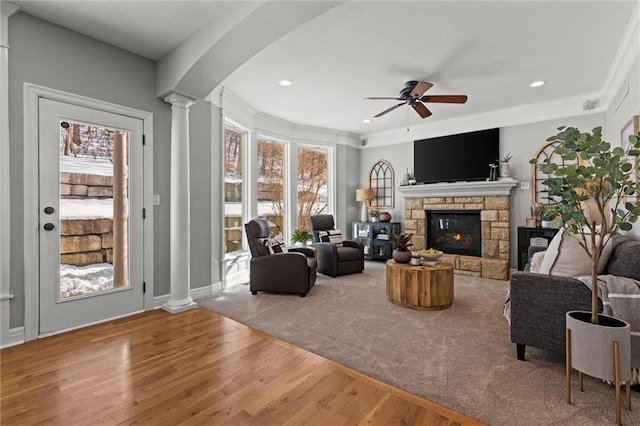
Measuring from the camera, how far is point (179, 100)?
11.2 feet

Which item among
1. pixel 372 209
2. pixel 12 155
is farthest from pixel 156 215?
pixel 372 209

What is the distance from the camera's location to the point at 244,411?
5.71 feet

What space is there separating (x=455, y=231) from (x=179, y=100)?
4.87m

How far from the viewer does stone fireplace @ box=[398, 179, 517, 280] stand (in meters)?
5.12

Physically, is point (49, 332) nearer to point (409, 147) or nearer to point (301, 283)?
point (301, 283)

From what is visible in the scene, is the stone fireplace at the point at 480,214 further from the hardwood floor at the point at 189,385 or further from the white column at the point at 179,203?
the white column at the point at 179,203

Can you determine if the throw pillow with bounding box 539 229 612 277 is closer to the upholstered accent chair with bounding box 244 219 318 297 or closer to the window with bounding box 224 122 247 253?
Answer: the upholstered accent chair with bounding box 244 219 318 297

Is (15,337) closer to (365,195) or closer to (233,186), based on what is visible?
(233,186)

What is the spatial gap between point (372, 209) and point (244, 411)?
219 inches

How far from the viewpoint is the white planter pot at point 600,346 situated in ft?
5.46

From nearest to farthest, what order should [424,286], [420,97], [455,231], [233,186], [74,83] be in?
1. [74,83]
2. [424,286]
3. [420,97]
4. [233,186]
5. [455,231]

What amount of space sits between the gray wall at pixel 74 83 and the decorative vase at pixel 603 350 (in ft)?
11.9

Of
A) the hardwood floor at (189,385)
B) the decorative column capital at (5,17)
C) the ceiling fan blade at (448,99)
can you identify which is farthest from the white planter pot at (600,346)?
the decorative column capital at (5,17)

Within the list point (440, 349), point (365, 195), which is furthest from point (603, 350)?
point (365, 195)
